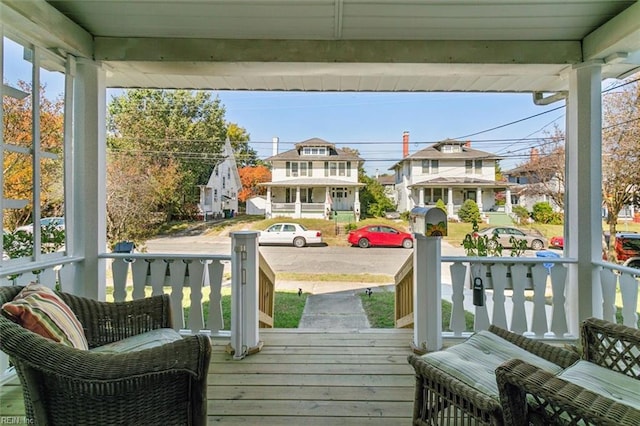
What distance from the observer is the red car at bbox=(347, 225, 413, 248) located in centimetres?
404

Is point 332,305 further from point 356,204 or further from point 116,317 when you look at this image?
point 116,317

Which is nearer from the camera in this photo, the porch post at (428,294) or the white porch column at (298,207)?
the porch post at (428,294)

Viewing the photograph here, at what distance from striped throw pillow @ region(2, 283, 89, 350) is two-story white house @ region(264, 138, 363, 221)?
8.40 feet

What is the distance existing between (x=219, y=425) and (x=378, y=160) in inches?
122

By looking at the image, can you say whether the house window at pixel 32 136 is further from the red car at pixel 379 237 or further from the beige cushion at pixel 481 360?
the red car at pixel 379 237

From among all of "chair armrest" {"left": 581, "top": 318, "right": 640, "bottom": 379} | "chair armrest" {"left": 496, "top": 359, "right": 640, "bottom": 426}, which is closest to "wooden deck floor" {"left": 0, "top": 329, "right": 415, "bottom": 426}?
"chair armrest" {"left": 496, "top": 359, "right": 640, "bottom": 426}

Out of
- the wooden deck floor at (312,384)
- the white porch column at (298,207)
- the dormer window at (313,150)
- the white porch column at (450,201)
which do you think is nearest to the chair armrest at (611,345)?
the wooden deck floor at (312,384)

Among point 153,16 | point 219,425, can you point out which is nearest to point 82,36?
point 153,16

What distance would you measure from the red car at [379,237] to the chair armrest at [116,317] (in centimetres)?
260

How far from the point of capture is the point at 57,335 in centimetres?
133

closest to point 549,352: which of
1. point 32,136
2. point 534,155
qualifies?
point 534,155

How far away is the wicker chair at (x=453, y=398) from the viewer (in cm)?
124

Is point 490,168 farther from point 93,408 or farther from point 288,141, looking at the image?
point 93,408

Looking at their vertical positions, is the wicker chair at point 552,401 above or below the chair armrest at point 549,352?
above
